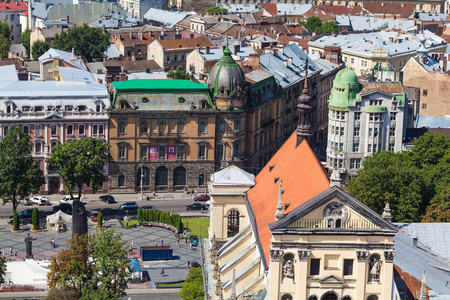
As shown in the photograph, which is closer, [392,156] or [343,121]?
[392,156]

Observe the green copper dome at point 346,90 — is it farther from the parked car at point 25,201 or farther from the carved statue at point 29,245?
the carved statue at point 29,245

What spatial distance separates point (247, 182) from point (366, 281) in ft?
98.7

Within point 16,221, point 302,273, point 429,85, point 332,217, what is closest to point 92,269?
point 302,273

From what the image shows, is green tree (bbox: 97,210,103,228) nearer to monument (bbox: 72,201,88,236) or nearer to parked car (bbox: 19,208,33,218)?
parked car (bbox: 19,208,33,218)

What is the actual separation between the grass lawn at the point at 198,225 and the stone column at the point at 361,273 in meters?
56.2

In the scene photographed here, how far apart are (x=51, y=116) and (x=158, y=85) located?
17.3m

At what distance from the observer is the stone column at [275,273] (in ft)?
270

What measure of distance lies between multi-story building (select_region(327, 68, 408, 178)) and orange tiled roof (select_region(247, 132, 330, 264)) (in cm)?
4907

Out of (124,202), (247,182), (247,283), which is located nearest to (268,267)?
(247,283)

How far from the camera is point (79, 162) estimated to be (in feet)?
481

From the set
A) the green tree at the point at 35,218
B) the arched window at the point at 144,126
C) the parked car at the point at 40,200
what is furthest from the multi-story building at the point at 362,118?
the green tree at the point at 35,218

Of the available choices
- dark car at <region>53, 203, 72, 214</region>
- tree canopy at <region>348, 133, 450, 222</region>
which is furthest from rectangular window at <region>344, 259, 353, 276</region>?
dark car at <region>53, 203, 72, 214</region>

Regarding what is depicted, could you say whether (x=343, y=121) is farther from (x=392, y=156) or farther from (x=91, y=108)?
(x=91, y=108)

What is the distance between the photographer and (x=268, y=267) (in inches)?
3376
